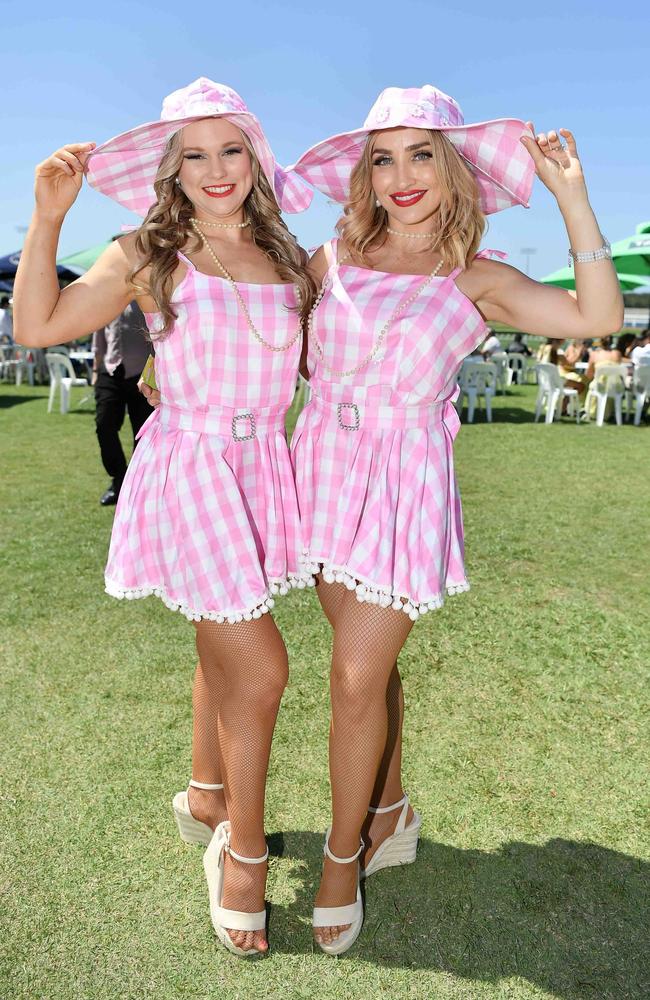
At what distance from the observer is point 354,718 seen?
2254 millimetres

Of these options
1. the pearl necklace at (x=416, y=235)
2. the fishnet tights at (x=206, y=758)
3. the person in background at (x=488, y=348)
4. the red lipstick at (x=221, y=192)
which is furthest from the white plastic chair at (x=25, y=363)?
the pearl necklace at (x=416, y=235)

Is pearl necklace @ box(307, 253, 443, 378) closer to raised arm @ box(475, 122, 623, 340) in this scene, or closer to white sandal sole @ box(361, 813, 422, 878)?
raised arm @ box(475, 122, 623, 340)

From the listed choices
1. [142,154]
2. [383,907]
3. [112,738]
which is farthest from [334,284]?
[112,738]

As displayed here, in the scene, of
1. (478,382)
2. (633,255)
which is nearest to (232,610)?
(478,382)

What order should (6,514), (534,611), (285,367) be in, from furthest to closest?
(6,514)
(534,611)
(285,367)

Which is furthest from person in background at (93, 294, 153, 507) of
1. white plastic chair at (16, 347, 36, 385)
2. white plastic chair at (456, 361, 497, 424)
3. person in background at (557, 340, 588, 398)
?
white plastic chair at (16, 347, 36, 385)

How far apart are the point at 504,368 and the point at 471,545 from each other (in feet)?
41.8

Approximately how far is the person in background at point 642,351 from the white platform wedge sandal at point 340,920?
42.6 ft

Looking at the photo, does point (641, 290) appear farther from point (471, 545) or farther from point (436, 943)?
point (436, 943)

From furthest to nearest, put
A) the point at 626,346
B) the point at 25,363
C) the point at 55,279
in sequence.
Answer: the point at 25,363
the point at 626,346
the point at 55,279

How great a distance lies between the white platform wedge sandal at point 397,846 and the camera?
2.61m

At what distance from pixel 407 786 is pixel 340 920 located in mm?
794

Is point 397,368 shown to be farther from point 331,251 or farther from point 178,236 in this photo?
point 178,236

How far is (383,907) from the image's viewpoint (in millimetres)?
2463
